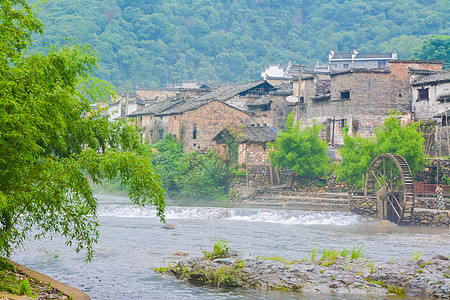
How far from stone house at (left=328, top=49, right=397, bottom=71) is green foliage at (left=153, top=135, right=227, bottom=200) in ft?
145

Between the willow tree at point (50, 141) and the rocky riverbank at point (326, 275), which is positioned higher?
the willow tree at point (50, 141)

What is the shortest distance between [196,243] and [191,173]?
68.7 ft

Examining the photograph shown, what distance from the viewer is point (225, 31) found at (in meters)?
107

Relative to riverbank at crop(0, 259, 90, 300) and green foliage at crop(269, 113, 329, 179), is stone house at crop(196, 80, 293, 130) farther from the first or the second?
riverbank at crop(0, 259, 90, 300)

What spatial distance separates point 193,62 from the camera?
98875mm

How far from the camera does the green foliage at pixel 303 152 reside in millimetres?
38000

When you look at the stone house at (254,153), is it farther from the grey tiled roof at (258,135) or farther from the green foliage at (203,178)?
the green foliage at (203,178)

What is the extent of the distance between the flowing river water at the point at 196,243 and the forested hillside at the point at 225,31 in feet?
185

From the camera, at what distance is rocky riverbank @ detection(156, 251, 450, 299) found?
48.8ft

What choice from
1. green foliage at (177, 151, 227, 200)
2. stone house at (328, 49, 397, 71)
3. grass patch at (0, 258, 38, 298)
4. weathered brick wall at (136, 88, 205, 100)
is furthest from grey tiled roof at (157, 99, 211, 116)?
stone house at (328, 49, 397, 71)

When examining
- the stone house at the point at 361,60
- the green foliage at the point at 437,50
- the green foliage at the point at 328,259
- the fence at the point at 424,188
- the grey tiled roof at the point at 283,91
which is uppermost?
the stone house at the point at 361,60

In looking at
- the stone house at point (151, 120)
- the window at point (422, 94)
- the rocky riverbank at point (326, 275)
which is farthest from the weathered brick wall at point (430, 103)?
the rocky riverbank at point (326, 275)

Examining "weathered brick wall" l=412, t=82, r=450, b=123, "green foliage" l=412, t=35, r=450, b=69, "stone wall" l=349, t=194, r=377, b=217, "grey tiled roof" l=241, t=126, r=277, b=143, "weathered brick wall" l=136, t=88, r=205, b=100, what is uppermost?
"green foliage" l=412, t=35, r=450, b=69

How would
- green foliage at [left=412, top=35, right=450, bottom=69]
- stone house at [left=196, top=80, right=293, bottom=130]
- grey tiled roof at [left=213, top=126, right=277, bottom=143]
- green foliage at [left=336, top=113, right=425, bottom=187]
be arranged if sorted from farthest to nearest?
green foliage at [left=412, top=35, right=450, bottom=69]
stone house at [left=196, top=80, right=293, bottom=130]
grey tiled roof at [left=213, top=126, right=277, bottom=143]
green foliage at [left=336, top=113, right=425, bottom=187]
